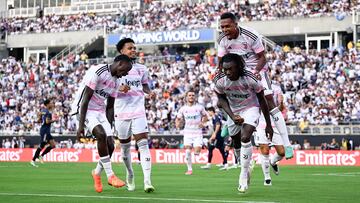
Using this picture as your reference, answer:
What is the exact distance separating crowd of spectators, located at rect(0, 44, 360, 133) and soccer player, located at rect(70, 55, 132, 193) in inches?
840

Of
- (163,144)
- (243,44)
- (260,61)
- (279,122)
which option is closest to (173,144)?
(163,144)

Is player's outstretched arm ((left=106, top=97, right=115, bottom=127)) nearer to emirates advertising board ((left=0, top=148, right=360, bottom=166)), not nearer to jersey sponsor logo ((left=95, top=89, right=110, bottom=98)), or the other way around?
jersey sponsor logo ((left=95, top=89, right=110, bottom=98))

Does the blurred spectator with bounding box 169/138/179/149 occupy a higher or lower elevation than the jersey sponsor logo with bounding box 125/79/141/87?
lower

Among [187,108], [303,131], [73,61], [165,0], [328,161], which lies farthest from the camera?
[165,0]

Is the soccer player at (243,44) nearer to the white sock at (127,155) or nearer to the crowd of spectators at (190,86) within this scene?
the white sock at (127,155)

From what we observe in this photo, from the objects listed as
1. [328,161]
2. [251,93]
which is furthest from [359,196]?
[328,161]

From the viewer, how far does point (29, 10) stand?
Result: 81938mm

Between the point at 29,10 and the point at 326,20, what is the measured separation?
106 ft

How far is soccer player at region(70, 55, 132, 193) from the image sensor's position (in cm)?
1634

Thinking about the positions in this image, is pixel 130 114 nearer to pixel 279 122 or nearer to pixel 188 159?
pixel 279 122

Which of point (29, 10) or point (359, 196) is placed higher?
point (29, 10)

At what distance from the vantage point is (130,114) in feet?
56.2

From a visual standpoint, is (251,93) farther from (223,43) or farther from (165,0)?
(165,0)

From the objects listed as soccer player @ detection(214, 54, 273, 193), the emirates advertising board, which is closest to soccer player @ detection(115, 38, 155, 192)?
soccer player @ detection(214, 54, 273, 193)
